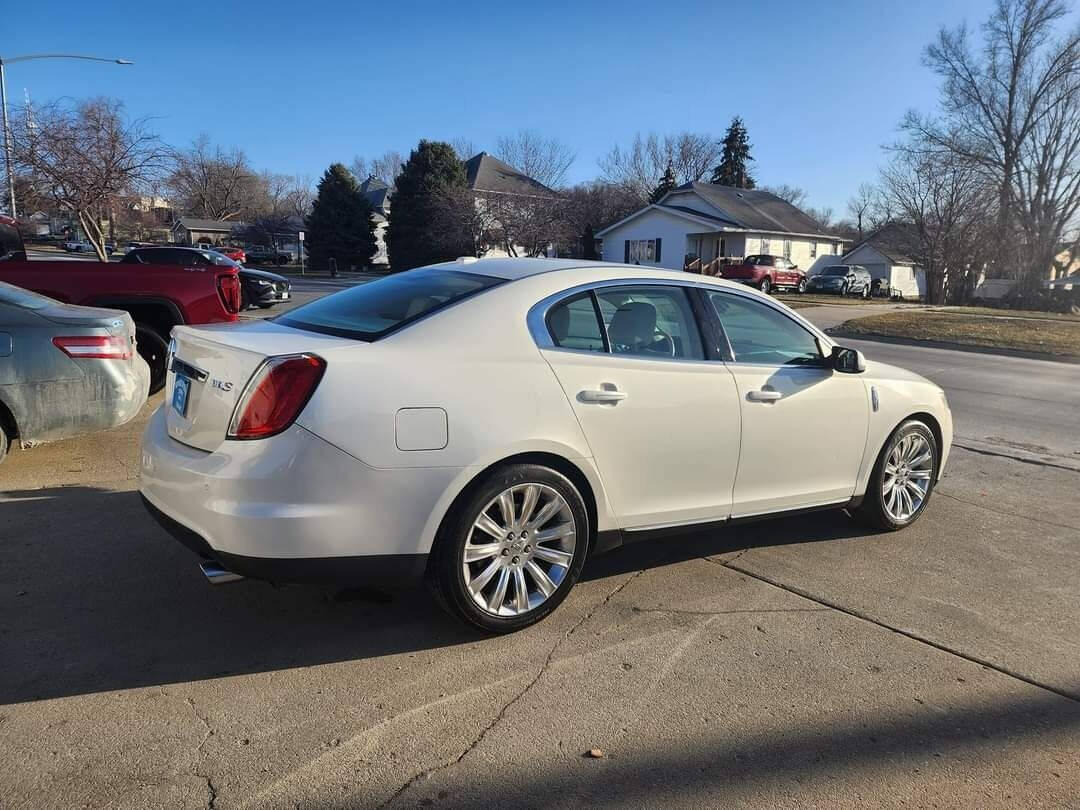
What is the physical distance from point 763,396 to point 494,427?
163 cm

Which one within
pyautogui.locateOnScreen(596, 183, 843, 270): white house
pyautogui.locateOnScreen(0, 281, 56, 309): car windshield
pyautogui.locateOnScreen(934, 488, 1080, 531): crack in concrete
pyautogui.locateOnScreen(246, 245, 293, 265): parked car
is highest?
pyautogui.locateOnScreen(596, 183, 843, 270): white house

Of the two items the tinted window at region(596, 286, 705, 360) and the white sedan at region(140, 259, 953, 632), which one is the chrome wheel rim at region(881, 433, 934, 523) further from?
the tinted window at region(596, 286, 705, 360)

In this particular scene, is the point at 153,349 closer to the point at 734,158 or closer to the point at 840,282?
the point at 840,282

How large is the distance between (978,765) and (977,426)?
7.04m

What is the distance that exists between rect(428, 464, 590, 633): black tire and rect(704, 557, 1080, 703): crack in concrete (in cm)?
126

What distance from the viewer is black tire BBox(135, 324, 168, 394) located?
26.8ft

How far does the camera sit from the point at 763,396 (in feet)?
13.6

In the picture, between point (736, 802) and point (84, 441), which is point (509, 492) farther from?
point (84, 441)

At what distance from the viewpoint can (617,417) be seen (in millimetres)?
3637

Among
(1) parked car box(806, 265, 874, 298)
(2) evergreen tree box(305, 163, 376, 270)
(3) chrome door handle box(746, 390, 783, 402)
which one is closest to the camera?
(3) chrome door handle box(746, 390, 783, 402)

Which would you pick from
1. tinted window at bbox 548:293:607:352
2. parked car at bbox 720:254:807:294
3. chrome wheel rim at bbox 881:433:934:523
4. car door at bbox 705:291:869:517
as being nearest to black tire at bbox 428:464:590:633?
tinted window at bbox 548:293:607:352

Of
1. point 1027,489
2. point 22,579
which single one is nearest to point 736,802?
point 22,579

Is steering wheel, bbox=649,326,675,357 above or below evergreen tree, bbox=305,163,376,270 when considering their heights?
A: below

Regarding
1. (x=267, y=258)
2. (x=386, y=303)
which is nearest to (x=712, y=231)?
(x=267, y=258)
